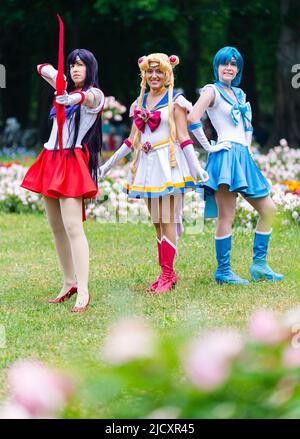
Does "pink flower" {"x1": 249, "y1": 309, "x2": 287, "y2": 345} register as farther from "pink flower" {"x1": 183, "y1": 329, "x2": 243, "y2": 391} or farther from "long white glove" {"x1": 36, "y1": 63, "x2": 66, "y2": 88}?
"long white glove" {"x1": 36, "y1": 63, "x2": 66, "y2": 88}

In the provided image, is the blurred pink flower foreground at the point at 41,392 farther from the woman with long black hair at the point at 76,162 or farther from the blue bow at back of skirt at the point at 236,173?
the blue bow at back of skirt at the point at 236,173

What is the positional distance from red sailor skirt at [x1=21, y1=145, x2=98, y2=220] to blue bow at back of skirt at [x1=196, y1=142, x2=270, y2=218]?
3.29ft

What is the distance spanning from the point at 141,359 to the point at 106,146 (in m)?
21.2

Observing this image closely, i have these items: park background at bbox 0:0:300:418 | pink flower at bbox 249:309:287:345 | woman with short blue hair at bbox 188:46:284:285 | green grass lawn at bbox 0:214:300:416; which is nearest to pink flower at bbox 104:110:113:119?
park background at bbox 0:0:300:418

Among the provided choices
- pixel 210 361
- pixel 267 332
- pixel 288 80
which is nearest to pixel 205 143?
pixel 267 332

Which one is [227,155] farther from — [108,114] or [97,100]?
[108,114]

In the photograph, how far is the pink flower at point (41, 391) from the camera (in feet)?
5.07

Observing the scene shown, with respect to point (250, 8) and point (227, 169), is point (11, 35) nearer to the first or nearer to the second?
point (250, 8)

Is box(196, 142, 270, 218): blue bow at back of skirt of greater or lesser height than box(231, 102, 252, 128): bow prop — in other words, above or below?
below

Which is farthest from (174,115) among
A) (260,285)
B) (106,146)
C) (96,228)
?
(106,146)

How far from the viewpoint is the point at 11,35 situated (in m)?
28.2

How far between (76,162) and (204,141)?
1.00 m

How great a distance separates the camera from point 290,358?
165cm

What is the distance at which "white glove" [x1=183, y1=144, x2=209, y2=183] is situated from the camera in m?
6.46
